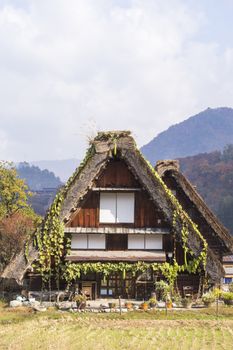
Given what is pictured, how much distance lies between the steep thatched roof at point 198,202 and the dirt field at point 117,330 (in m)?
5.19

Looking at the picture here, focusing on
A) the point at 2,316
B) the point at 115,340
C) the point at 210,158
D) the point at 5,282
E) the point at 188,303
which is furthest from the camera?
the point at 210,158

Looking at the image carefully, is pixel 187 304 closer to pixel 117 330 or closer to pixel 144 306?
pixel 144 306

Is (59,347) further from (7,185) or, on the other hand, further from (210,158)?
(210,158)

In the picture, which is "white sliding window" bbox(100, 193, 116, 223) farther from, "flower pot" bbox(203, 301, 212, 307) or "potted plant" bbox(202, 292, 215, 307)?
"flower pot" bbox(203, 301, 212, 307)

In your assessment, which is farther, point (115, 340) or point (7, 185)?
point (7, 185)

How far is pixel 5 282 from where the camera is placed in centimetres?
2767

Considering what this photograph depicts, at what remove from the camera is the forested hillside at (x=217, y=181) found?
9119 cm

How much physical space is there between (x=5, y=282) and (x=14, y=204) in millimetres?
9551

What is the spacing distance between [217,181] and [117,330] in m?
92.1

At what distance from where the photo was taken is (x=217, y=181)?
107 m

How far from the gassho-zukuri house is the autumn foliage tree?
563 cm

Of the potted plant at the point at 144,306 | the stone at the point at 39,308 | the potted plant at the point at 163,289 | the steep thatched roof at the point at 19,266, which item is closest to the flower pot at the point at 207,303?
the potted plant at the point at 163,289

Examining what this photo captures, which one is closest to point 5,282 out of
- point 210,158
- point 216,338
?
point 216,338

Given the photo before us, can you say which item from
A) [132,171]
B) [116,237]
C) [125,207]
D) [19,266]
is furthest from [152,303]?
[132,171]
